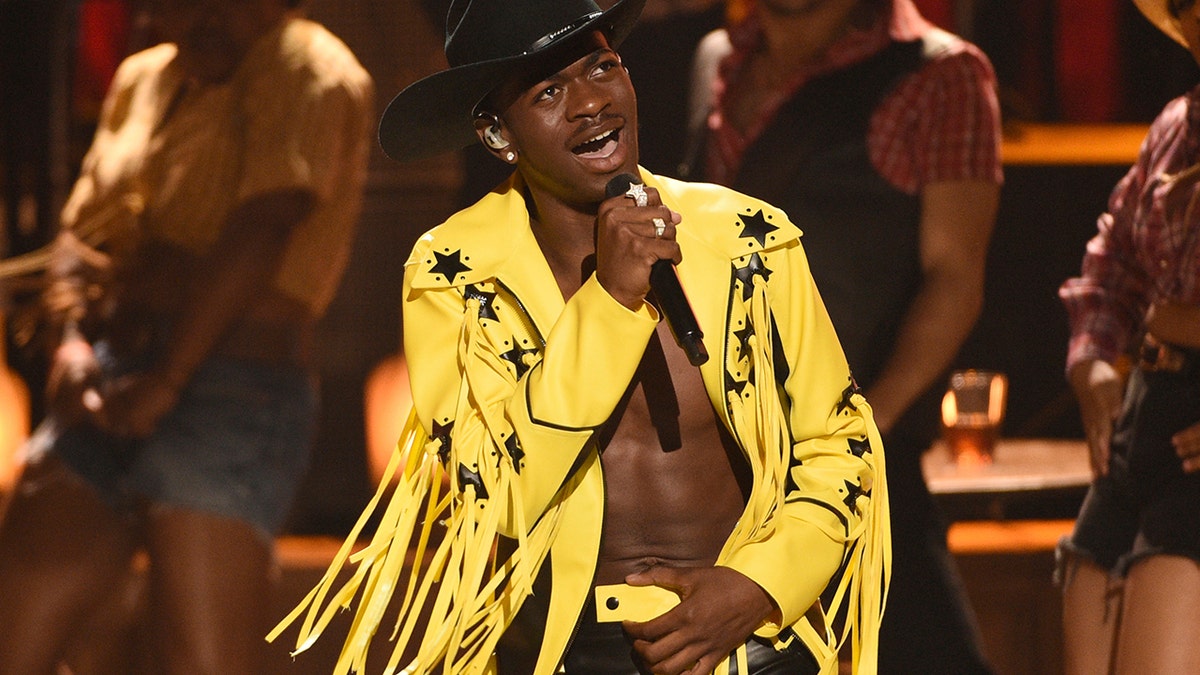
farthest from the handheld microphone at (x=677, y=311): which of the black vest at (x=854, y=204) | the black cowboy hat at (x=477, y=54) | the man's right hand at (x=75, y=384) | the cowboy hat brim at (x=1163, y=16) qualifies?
the man's right hand at (x=75, y=384)

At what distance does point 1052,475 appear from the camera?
146 inches

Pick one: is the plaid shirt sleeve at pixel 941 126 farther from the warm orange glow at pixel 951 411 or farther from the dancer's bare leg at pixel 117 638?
the dancer's bare leg at pixel 117 638

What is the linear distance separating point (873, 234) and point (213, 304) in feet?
4.72

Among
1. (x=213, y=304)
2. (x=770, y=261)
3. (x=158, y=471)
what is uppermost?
(x=770, y=261)

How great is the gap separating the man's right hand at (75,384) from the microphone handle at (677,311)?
6.90ft

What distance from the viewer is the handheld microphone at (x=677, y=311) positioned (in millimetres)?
1795

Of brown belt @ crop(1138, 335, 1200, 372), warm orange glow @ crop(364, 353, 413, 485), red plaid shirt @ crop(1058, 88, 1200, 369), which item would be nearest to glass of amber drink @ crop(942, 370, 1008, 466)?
red plaid shirt @ crop(1058, 88, 1200, 369)

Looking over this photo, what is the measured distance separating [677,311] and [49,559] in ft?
7.14

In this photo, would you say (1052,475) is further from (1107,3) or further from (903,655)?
(1107,3)

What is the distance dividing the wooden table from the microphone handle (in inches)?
63.9

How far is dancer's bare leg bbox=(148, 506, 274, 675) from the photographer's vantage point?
3.48 meters

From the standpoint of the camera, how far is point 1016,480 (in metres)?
3.63

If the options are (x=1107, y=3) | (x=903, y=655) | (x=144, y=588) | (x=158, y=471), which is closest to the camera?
(x=903, y=655)

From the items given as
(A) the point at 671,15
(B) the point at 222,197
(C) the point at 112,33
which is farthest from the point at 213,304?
(C) the point at 112,33
